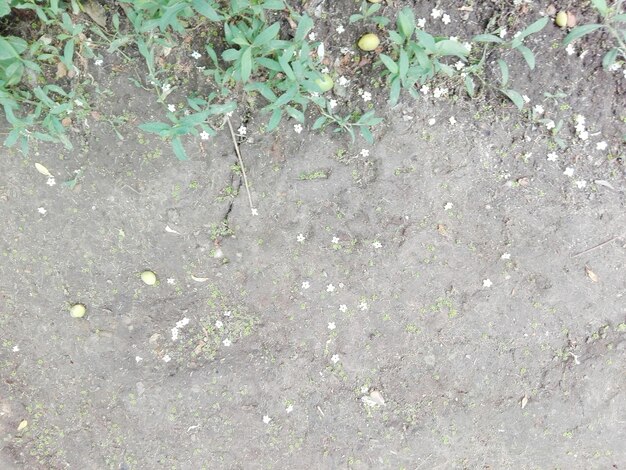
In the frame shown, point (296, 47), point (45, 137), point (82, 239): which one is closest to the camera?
point (296, 47)

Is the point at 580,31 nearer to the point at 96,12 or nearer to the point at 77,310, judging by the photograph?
the point at 96,12

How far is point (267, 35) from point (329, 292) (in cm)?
145

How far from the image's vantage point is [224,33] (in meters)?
2.70

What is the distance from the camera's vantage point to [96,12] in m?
2.64

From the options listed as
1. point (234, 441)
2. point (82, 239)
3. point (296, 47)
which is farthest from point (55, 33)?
point (234, 441)

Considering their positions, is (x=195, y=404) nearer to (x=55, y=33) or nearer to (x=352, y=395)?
(x=352, y=395)

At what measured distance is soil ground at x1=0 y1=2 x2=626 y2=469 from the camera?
9.12ft

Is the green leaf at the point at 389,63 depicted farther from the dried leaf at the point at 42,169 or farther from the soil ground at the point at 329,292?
the dried leaf at the point at 42,169

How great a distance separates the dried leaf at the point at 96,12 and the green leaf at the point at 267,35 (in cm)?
96

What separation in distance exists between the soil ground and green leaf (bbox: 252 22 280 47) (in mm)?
551

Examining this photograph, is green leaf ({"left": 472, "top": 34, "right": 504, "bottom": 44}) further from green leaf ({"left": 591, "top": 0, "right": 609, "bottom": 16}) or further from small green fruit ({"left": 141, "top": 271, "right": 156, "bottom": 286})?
small green fruit ({"left": 141, "top": 271, "right": 156, "bottom": 286})

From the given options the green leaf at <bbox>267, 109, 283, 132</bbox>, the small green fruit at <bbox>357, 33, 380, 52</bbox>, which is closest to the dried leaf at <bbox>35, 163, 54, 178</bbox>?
the green leaf at <bbox>267, 109, 283, 132</bbox>

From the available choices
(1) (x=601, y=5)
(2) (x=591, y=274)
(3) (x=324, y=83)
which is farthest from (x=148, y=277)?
(1) (x=601, y=5)

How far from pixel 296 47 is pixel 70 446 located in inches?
107
